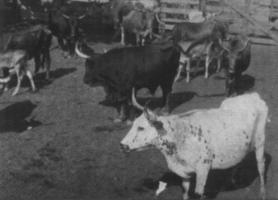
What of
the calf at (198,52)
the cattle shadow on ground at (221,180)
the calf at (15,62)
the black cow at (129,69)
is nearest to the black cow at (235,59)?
the calf at (198,52)

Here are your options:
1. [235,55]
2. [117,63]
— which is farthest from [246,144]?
[235,55]

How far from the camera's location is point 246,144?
7.33 m

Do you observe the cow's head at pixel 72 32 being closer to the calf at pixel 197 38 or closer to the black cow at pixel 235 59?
the calf at pixel 197 38

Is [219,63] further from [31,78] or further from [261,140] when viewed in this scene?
[261,140]

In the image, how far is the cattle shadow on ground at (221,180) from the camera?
799 centimetres

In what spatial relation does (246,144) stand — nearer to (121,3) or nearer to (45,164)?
(45,164)

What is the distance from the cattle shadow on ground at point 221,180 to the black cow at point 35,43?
631 centimetres

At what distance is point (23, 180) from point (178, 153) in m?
2.79

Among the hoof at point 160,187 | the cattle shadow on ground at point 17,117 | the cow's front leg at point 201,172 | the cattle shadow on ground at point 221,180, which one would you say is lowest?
the cattle shadow on ground at point 17,117

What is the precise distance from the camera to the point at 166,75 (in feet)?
37.7

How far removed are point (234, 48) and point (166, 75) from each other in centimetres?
270

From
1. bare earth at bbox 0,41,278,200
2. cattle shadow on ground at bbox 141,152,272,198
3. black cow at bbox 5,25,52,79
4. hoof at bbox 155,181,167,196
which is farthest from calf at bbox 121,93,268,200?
black cow at bbox 5,25,52,79

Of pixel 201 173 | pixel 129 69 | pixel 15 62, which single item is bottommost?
pixel 15 62

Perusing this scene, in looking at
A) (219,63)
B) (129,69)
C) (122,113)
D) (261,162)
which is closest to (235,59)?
(219,63)
